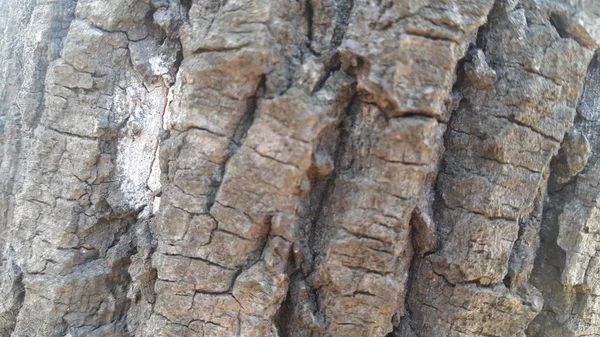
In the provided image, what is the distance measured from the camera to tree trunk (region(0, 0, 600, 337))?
1.74 metres

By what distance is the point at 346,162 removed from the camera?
180 centimetres

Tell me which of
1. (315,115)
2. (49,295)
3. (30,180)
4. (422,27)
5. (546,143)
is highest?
(422,27)

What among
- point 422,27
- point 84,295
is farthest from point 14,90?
point 422,27

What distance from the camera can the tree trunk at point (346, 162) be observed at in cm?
174

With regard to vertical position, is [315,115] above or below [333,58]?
below

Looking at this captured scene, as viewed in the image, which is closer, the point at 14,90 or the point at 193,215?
the point at 193,215

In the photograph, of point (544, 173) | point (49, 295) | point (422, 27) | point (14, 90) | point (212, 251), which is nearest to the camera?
point (422, 27)

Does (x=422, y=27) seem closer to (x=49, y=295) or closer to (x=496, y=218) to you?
(x=496, y=218)

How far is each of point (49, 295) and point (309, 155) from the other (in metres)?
1.46

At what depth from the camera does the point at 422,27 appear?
1688mm

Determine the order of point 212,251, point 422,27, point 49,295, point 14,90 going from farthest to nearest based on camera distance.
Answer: point 14,90
point 49,295
point 212,251
point 422,27

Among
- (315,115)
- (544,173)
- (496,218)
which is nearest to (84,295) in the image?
(315,115)

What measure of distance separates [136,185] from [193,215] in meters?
0.51

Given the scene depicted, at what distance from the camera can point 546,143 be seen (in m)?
1.87
